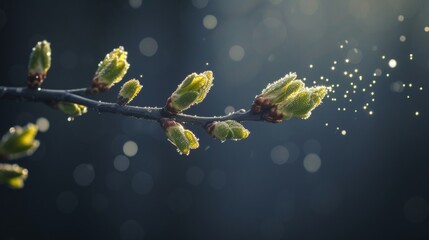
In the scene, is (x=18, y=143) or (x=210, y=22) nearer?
(x=18, y=143)

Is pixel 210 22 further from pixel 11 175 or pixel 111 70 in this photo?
pixel 11 175

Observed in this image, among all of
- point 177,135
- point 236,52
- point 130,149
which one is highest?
point 236,52

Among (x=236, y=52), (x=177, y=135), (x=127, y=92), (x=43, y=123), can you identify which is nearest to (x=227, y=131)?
(x=177, y=135)

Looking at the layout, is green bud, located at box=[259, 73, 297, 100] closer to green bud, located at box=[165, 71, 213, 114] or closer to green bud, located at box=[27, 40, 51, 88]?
green bud, located at box=[165, 71, 213, 114]

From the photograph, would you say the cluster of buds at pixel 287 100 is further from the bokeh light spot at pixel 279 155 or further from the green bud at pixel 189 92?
the bokeh light spot at pixel 279 155

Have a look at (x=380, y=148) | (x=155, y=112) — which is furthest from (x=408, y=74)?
(x=155, y=112)

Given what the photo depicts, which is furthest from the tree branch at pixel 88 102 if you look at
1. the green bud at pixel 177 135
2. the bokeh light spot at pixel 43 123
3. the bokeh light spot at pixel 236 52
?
the bokeh light spot at pixel 236 52

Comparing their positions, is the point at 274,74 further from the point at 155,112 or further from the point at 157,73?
the point at 155,112
